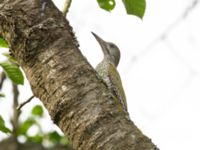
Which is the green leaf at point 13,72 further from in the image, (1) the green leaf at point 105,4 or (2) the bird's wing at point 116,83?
(2) the bird's wing at point 116,83

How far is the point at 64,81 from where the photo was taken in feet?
8.27

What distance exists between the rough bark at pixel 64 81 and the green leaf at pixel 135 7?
0.70 meters

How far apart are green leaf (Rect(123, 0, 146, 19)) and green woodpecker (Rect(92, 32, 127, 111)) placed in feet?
6.33

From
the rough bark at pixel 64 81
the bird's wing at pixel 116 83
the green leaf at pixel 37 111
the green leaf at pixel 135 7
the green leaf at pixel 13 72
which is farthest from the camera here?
the green leaf at pixel 37 111

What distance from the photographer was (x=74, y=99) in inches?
97.4

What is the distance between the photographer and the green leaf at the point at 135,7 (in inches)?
134

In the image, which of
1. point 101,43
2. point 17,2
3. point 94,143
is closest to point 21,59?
point 17,2

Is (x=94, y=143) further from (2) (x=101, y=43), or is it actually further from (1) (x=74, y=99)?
(2) (x=101, y=43)

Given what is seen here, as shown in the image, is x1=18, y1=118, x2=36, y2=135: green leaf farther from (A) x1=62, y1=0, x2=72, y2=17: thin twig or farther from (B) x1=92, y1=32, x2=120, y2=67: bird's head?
(A) x1=62, y1=0, x2=72, y2=17: thin twig

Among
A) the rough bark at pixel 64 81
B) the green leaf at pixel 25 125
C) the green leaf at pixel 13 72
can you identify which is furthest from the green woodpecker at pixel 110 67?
the rough bark at pixel 64 81

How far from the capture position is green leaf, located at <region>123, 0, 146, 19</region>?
340 centimetres

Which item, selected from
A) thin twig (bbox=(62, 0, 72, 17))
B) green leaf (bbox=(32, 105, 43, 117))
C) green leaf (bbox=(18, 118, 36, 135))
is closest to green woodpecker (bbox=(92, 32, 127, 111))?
green leaf (bbox=(32, 105, 43, 117))

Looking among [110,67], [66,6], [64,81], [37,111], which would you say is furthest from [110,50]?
[64,81]

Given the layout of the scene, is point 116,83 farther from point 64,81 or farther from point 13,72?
point 64,81
